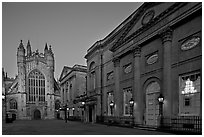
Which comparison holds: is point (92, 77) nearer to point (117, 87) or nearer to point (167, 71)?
point (117, 87)

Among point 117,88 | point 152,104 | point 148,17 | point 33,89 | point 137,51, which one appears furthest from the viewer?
point 33,89

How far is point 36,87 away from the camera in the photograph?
80.1m

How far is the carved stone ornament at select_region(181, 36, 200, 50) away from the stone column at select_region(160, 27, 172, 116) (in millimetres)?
1471

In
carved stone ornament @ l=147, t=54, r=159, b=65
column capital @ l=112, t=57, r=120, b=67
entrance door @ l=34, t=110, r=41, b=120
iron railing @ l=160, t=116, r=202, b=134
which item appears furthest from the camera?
entrance door @ l=34, t=110, r=41, b=120

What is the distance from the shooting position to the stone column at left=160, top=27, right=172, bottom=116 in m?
20.3

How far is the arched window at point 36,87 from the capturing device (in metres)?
79.1

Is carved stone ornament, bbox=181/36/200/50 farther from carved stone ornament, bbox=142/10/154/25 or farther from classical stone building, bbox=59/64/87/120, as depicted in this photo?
classical stone building, bbox=59/64/87/120

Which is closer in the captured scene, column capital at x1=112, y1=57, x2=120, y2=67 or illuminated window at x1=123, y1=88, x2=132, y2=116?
illuminated window at x1=123, y1=88, x2=132, y2=116

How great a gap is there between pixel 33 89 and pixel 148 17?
62.9 meters

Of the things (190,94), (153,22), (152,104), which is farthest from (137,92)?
(153,22)

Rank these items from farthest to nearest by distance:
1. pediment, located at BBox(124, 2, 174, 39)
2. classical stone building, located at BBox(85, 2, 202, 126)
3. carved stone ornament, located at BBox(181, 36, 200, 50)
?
1. pediment, located at BBox(124, 2, 174, 39)
2. classical stone building, located at BBox(85, 2, 202, 126)
3. carved stone ornament, located at BBox(181, 36, 200, 50)

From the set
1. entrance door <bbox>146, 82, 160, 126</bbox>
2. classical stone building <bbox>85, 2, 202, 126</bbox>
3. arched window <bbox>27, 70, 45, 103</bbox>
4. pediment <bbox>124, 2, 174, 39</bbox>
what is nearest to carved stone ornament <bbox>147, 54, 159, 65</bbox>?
classical stone building <bbox>85, 2, 202, 126</bbox>

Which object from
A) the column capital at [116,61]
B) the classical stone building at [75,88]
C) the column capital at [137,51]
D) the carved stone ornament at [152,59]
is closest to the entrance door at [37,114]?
the classical stone building at [75,88]

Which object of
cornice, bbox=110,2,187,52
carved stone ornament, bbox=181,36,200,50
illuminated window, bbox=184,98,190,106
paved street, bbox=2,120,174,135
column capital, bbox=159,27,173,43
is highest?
cornice, bbox=110,2,187,52
